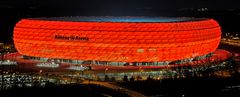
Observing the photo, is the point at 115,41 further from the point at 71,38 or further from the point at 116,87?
the point at 116,87

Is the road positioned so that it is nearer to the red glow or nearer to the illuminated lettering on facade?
the red glow

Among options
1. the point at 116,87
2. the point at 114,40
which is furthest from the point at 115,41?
the point at 116,87

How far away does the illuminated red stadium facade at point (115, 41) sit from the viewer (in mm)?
88438

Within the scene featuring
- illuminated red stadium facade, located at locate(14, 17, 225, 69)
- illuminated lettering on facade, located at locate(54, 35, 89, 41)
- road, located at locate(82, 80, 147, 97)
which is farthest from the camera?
illuminated lettering on facade, located at locate(54, 35, 89, 41)

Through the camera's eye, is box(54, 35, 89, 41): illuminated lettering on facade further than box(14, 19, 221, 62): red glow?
Yes

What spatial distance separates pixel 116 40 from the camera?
290ft

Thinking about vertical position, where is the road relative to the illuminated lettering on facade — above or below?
below

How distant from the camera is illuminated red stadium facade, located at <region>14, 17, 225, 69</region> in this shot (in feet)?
290

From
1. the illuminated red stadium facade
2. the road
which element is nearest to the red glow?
the illuminated red stadium facade

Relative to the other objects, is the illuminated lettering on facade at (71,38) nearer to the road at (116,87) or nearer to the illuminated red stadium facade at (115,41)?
the illuminated red stadium facade at (115,41)

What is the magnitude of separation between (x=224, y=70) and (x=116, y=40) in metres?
23.5

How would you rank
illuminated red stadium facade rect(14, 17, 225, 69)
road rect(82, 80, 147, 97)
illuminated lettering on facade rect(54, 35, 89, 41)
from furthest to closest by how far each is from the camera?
illuminated lettering on facade rect(54, 35, 89, 41) → illuminated red stadium facade rect(14, 17, 225, 69) → road rect(82, 80, 147, 97)

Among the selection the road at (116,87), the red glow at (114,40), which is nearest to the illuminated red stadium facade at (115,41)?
the red glow at (114,40)

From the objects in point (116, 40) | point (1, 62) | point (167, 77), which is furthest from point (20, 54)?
point (167, 77)
